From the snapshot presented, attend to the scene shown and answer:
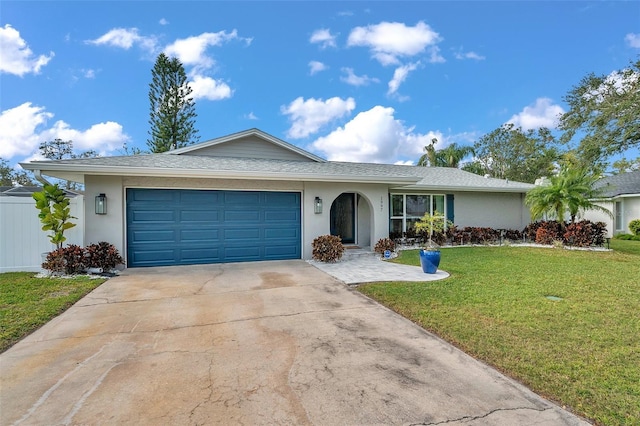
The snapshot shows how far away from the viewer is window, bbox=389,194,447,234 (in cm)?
1330

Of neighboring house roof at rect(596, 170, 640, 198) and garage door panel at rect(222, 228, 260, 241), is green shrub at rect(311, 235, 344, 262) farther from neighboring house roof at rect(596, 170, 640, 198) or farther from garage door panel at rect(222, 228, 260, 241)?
neighboring house roof at rect(596, 170, 640, 198)

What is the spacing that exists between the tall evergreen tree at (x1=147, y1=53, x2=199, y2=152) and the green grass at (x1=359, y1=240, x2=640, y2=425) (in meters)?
23.5

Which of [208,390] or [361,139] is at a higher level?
[361,139]

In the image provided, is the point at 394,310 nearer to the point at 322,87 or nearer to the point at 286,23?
the point at 286,23

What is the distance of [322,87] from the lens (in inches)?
727

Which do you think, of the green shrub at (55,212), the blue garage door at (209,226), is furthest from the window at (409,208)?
the green shrub at (55,212)

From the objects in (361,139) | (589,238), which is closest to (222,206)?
(589,238)

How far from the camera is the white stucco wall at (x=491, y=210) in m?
14.4

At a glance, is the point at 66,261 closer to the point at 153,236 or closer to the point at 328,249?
the point at 153,236

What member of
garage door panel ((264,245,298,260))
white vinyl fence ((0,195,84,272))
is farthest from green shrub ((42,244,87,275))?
garage door panel ((264,245,298,260))

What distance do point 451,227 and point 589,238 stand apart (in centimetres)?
477

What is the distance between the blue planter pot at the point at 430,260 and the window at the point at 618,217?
1783cm

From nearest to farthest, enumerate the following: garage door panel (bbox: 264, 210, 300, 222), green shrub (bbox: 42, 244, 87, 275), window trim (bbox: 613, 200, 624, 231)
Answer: green shrub (bbox: 42, 244, 87, 275) → garage door panel (bbox: 264, 210, 300, 222) → window trim (bbox: 613, 200, 624, 231)

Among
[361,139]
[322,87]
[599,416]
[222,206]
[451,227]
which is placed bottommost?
[599,416]
